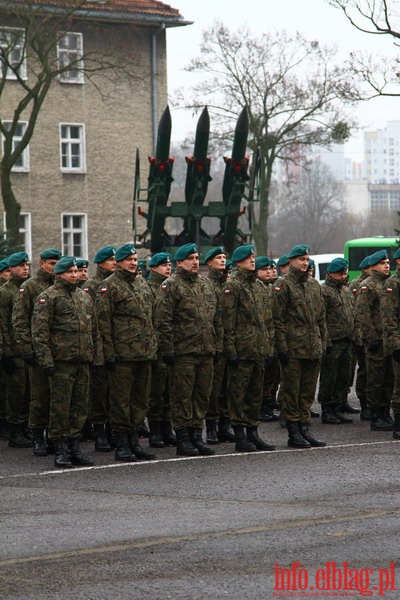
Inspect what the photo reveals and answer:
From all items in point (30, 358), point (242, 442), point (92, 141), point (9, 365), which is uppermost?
point (92, 141)

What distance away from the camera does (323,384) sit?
14.6m

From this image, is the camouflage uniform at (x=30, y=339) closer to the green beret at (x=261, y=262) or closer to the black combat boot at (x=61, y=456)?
the black combat boot at (x=61, y=456)

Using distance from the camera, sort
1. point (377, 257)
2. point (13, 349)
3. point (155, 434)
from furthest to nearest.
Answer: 1. point (377, 257)
2. point (13, 349)
3. point (155, 434)

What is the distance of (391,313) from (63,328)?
11.1 ft

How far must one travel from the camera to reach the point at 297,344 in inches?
473

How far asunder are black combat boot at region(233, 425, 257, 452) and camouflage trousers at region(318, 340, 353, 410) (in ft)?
9.43

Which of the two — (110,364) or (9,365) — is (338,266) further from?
(110,364)

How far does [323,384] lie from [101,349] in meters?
3.97

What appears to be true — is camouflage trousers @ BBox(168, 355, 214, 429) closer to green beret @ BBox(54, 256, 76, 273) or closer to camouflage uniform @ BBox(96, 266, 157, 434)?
camouflage uniform @ BBox(96, 266, 157, 434)

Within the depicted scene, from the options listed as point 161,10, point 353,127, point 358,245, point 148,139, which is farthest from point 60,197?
point 358,245

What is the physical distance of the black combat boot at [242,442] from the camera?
11852 mm

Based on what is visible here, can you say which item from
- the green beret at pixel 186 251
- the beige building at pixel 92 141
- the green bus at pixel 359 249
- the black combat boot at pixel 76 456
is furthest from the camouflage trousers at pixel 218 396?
the green bus at pixel 359 249

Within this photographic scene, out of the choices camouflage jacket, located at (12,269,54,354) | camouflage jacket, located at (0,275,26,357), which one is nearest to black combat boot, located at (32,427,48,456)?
camouflage jacket, located at (12,269,54,354)

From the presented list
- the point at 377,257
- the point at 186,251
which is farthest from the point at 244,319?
the point at 377,257
